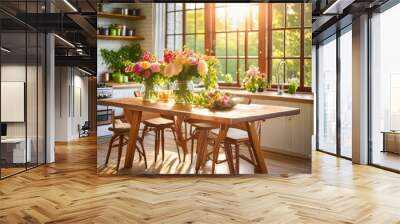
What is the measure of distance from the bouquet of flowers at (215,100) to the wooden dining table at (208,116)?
6 cm

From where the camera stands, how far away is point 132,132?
5953 millimetres

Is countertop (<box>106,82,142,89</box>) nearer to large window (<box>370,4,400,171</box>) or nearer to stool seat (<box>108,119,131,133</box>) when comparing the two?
stool seat (<box>108,119,131,133</box>)

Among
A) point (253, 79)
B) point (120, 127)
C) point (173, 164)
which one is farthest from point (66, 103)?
point (253, 79)

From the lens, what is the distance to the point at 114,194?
5102mm

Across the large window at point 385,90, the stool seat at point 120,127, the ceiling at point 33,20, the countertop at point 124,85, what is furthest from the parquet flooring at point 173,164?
the ceiling at point 33,20

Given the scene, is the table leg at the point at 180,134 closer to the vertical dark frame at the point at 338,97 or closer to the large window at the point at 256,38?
the large window at the point at 256,38

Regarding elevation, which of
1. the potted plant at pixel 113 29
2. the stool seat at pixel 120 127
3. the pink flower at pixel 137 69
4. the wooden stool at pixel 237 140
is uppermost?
the potted plant at pixel 113 29

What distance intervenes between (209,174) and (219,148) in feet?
1.17

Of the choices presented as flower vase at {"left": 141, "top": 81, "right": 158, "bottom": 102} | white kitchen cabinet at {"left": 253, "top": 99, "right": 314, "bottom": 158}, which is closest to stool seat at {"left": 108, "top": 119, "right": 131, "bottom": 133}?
flower vase at {"left": 141, "top": 81, "right": 158, "bottom": 102}

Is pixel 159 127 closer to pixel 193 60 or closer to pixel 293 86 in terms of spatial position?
pixel 193 60

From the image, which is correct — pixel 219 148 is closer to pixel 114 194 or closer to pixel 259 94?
pixel 259 94

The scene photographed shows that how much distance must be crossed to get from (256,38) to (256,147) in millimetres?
1353

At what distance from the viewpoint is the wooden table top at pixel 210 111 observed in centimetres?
573

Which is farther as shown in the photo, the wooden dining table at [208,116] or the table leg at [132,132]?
the table leg at [132,132]
